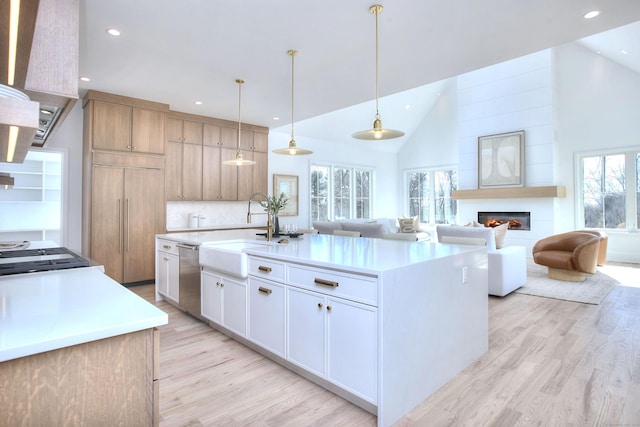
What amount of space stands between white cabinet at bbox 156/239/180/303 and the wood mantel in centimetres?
660

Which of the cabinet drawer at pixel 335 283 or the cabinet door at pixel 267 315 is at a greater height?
the cabinet drawer at pixel 335 283

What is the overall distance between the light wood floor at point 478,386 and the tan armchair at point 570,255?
1791 mm

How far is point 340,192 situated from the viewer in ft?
29.0

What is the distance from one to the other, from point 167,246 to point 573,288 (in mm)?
5232

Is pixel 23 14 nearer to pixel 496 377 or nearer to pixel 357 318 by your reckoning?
pixel 357 318

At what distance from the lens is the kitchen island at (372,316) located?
179cm

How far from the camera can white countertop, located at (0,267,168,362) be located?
0.83 m

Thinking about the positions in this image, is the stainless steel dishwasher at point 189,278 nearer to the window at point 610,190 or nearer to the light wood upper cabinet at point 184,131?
the light wood upper cabinet at point 184,131

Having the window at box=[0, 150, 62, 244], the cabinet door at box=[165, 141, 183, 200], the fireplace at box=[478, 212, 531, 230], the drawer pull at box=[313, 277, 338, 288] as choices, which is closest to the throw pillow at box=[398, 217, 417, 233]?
the fireplace at box=[478, 212, 531, 230]

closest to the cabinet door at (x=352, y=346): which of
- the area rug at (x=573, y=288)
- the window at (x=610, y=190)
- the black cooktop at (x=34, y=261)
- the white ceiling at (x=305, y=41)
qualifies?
the black cooktop at (x=34, y=261)

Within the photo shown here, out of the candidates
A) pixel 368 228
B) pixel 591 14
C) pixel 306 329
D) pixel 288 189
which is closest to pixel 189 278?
pixel 306 329

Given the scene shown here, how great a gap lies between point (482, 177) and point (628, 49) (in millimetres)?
3211

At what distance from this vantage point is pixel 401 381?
1863mm

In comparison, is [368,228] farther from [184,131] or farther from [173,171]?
[184,131]
